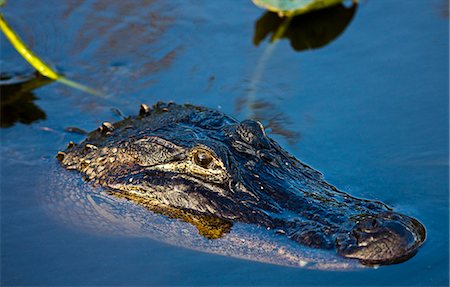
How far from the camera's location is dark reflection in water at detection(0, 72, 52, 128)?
19.8 ft

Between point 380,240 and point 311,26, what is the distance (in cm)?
378

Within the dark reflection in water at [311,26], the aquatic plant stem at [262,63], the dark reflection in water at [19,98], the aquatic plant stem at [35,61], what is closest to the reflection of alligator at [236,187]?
the aquatic plant stem at [262,63]

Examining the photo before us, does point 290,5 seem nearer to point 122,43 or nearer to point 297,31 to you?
point 297,31

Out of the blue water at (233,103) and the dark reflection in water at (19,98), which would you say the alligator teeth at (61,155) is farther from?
the dark reflection in water at (19,98)

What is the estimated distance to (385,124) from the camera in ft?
18.7

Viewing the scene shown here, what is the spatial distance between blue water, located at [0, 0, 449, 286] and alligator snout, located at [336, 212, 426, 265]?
0.12m

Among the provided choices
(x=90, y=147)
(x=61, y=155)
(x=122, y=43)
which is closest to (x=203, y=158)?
(x=90, y=147)

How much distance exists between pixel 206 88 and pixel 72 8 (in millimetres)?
2181

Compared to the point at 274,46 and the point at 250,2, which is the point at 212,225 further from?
the point at 250,2

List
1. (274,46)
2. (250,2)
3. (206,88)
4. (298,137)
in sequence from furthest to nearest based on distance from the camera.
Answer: (250,2), (274,46), (206,88), (298,137)

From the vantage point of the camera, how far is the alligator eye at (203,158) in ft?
14.2

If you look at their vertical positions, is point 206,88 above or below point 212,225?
above

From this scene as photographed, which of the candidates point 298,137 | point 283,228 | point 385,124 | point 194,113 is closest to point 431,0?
point 385,124

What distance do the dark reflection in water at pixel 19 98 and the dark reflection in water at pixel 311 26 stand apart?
6.87 ft
